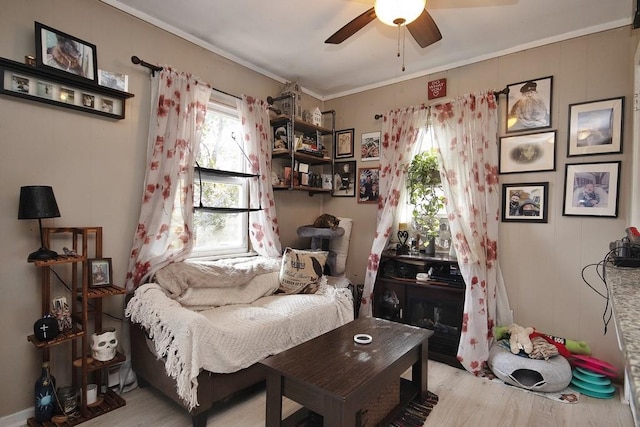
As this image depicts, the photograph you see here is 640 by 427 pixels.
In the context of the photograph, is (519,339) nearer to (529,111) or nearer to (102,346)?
(529,111)

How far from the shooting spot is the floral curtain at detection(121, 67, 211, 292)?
2.36 m

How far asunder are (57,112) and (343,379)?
7.63ft

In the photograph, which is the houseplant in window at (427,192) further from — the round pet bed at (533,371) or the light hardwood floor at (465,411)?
the light hardwood floor at (465,411)

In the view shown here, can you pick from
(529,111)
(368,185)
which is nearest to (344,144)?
(368,185)

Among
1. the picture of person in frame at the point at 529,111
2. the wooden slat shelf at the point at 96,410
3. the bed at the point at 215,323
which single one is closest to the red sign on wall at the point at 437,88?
the picture of person in frame at the point at 529,111

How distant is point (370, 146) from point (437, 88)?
2.91 feet

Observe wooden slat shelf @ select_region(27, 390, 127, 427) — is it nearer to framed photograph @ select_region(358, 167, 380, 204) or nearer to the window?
the window

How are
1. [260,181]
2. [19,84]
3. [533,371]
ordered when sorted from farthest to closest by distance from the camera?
[260,181] < [533,371] < [19,84]

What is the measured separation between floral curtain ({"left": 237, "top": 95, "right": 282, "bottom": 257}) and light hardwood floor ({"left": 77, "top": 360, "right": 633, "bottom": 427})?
1337 millimetres

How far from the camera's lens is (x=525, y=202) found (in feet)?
8.99

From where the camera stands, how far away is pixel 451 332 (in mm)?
2809

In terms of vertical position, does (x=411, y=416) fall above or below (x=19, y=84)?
below

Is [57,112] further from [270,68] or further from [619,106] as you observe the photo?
[619,106]

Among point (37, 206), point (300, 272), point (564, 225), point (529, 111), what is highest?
point (529, 111)
